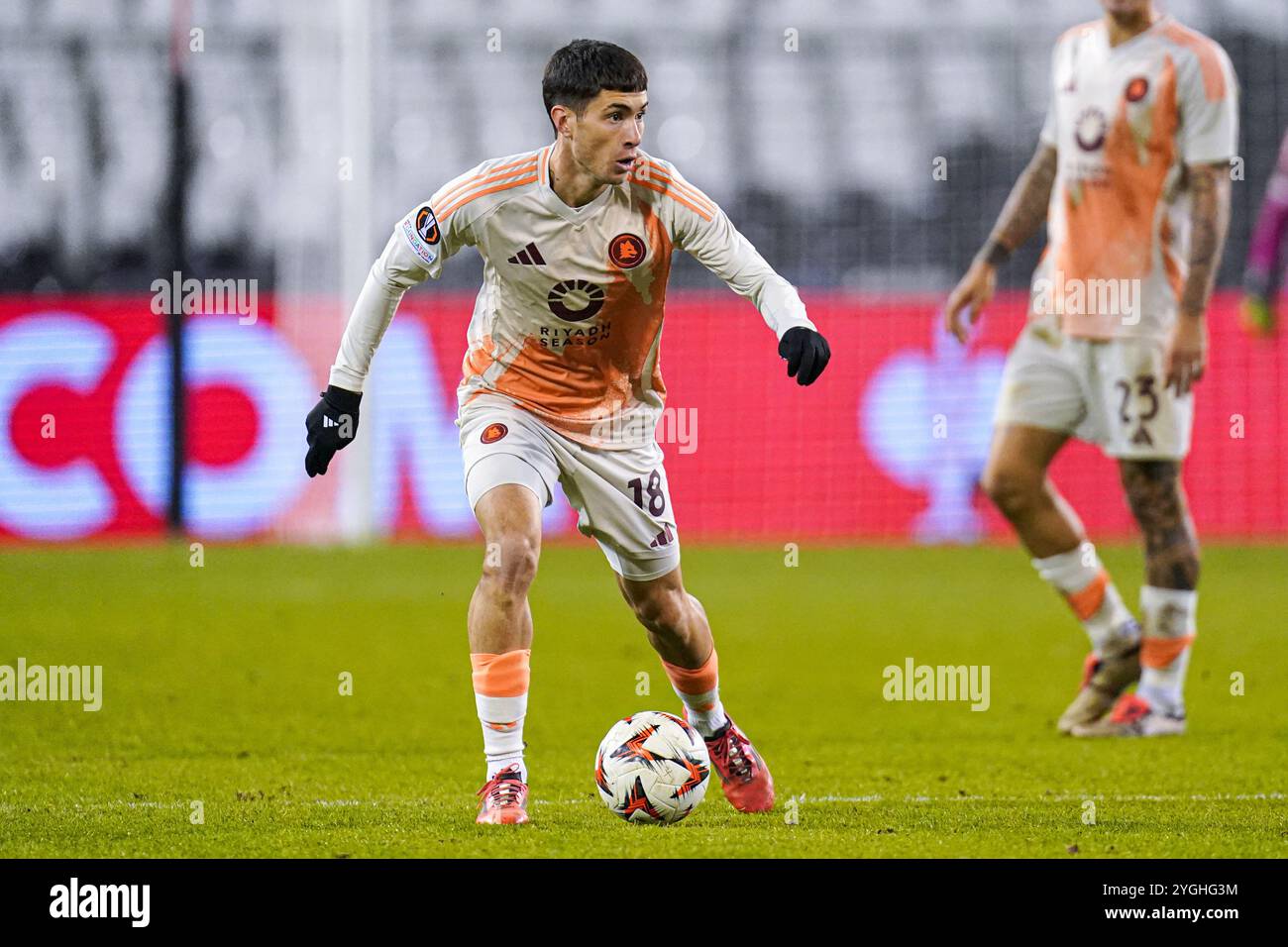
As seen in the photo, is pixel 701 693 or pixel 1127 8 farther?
pixel 1127 8

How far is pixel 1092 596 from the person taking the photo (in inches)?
274

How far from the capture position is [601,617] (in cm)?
1070

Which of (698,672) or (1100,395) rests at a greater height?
(1100,395)

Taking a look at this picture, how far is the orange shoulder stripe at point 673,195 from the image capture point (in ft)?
16.7

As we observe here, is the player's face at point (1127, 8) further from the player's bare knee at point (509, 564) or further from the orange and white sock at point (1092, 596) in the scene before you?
the player's bare knee at point (509, 564)

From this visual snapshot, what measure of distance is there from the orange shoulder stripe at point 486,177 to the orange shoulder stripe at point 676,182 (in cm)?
32

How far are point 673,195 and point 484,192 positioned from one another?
50cm

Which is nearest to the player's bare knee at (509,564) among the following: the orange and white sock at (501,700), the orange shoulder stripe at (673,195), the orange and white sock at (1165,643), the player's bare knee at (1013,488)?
the orange and white sock at (501,700)

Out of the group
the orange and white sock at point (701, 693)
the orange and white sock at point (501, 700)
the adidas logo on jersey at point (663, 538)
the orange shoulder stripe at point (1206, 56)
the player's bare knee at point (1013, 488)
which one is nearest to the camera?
the orange and white sock at point (501, 700)

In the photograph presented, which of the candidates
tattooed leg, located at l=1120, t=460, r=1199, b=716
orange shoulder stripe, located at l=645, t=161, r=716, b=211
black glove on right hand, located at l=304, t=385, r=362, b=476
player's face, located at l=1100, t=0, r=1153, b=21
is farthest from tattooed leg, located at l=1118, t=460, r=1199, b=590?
black glove on right hand, located at l=304, t=385, r=362, b=476

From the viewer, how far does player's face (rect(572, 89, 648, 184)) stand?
4.89 meters

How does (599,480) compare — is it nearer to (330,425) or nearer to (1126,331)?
(330,425)

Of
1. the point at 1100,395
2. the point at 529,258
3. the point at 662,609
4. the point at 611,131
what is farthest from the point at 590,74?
the point at 1100,395
